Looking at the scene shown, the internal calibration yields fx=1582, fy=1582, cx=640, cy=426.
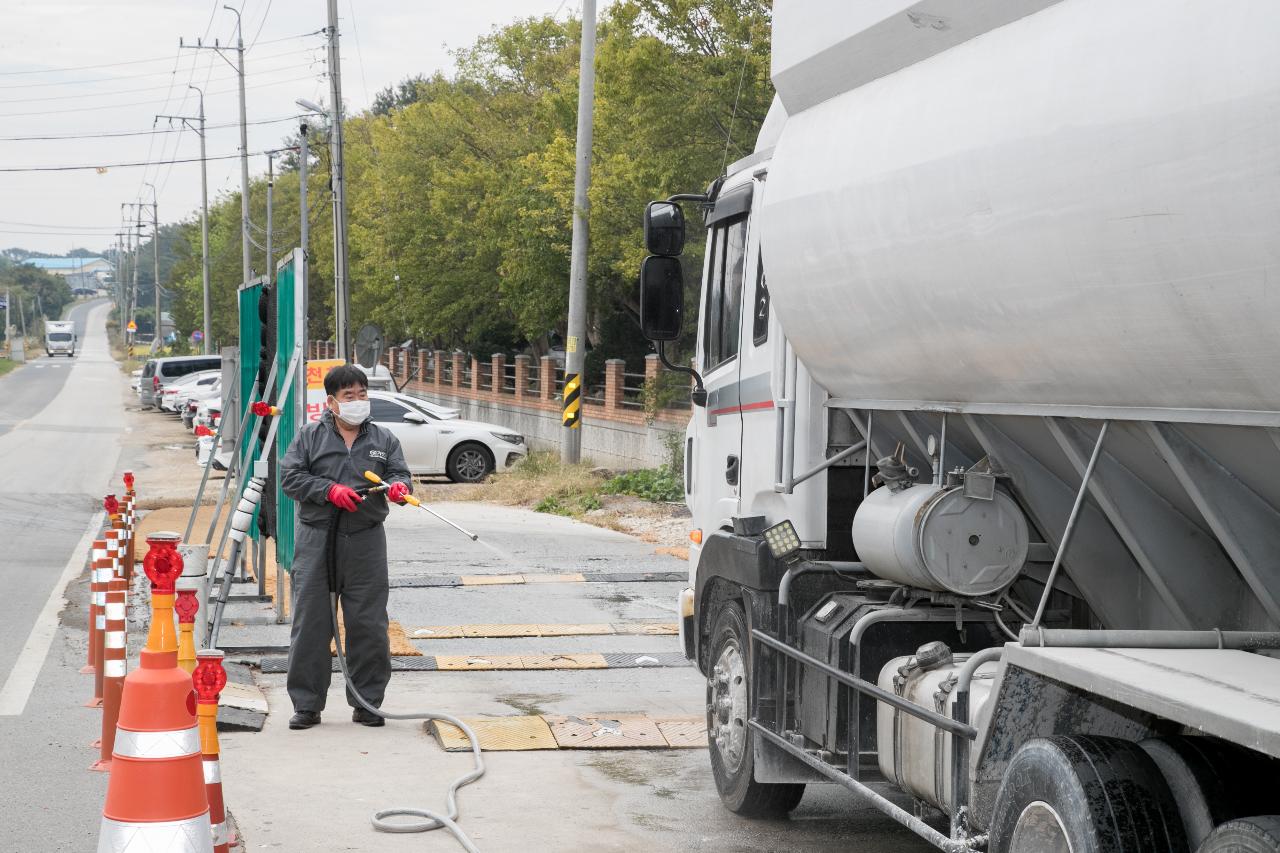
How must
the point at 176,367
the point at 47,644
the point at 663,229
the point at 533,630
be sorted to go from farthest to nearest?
the point at 176,367
the point at 533,630
the point at 47,644
the point at 663,229

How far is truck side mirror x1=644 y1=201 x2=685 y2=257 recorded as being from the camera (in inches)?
273

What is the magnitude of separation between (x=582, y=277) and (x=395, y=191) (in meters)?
24.7

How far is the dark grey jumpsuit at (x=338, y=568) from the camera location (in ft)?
Answer: 27.6

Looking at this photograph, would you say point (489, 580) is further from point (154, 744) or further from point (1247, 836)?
point (1247, 836)

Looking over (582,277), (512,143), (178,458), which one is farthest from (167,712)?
(512,143)

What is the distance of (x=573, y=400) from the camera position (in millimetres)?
25531

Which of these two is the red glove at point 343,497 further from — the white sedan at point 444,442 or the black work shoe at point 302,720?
the white sedan at point 444,442

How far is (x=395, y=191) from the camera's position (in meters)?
49.0

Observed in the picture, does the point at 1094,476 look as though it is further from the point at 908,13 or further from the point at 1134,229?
the point at 908,13

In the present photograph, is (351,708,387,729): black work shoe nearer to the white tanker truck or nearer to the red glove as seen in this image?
the red glove

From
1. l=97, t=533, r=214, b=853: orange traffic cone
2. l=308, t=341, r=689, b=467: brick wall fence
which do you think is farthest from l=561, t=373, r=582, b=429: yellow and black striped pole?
l=97, t=533, r=214, b=853: orange traffic cone

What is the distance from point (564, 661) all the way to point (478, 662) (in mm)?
587

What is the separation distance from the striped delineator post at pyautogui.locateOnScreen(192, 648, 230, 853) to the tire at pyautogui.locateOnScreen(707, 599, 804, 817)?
2184mm

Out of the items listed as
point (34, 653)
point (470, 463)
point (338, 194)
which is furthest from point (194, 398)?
point (34, 653)
